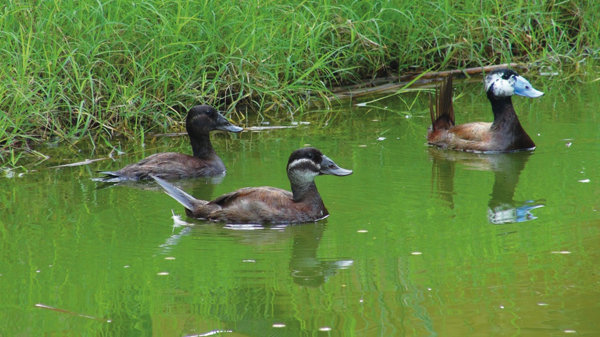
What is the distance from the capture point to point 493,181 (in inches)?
346

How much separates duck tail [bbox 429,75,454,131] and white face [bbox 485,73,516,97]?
16.0 inches

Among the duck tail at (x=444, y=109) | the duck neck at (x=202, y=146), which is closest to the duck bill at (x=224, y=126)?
the duck neck at (x=202, y=146)

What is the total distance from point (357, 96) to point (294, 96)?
40.3 inches

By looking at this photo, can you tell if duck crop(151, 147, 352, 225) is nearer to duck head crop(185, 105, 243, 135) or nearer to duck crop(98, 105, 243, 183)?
duck crop(98, 105, 243, 183)

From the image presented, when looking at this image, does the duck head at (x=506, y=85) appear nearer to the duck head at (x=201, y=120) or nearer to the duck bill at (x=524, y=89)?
the duck bill at (x=524, y=89)

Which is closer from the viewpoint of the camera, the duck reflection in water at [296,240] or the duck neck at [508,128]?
the duck reflection in water at [296,240]

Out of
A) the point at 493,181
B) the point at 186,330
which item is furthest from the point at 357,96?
the point at 186,330

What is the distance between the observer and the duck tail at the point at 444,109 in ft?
34.0

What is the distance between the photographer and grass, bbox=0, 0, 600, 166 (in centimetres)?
1010

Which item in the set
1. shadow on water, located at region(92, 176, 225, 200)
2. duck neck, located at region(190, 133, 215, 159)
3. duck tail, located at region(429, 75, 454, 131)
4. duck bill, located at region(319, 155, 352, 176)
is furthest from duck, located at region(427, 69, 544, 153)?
duck bill, located at region(319, 155, 352, 176)

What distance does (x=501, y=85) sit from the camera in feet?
34.2

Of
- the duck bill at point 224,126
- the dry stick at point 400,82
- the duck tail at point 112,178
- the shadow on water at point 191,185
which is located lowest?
the shadow on water at point 191,185

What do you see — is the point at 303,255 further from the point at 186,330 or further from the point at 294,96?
the point at 294,96

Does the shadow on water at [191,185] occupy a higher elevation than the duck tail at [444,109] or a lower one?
lower
